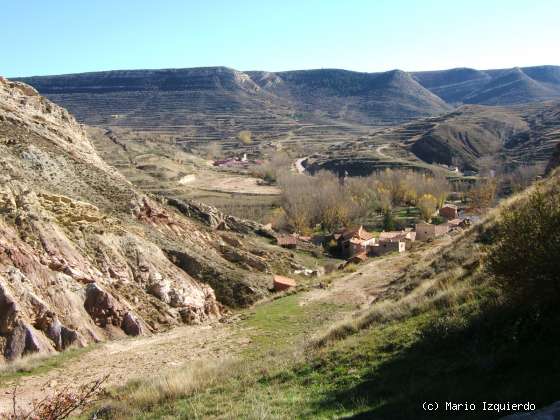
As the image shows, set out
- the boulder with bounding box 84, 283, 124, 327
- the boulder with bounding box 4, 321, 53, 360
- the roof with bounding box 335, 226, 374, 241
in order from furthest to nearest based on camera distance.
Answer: the roof with bounding box 335, 226, 374, 241
the boulder with bounding box 84, 283, 124, 327
the boulder with bounding box 4, 321, 53, 360

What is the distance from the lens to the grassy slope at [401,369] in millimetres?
5789

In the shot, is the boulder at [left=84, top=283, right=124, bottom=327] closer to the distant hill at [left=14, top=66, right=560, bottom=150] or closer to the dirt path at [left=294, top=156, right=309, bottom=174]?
the dirt path at [left=294, top=156, right=309, bottom=174]

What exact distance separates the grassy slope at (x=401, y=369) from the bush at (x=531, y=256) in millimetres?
324

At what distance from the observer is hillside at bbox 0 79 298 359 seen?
1380 cm

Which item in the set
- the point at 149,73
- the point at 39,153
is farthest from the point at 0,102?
the point at 149,73

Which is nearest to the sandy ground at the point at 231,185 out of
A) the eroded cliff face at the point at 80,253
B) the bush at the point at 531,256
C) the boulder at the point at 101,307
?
the eroded cliff face at the point at 80,253

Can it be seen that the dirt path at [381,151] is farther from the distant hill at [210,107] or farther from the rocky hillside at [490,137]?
the distant hill at [210,107]

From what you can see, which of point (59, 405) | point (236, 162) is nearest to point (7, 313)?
point (59, 405)

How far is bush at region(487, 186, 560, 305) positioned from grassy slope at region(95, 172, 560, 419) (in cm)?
32

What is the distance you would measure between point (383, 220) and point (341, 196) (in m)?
6.69

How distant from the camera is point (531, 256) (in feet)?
22.5

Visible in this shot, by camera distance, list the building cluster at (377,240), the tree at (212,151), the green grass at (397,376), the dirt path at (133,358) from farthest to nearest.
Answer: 1. the tree at (212,151)
2. the building cluster at (377,240)
3. the dirt path at (133,358)
4. the green grass at (397,376)

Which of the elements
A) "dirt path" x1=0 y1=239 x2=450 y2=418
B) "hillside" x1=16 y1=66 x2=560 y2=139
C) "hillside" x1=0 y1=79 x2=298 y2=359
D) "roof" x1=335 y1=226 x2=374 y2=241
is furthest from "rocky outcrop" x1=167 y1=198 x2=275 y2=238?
"hillside" x1=16 y1=66 x2=560 y2=139

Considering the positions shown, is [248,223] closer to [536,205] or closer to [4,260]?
[4,260]
